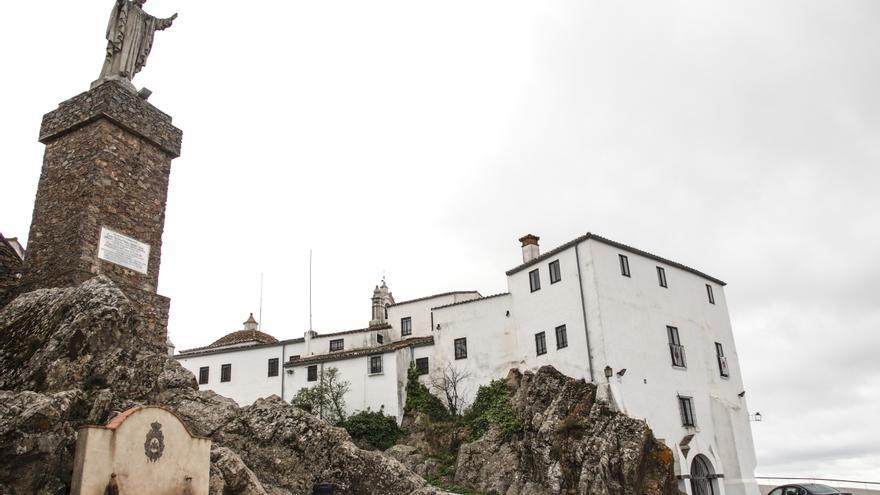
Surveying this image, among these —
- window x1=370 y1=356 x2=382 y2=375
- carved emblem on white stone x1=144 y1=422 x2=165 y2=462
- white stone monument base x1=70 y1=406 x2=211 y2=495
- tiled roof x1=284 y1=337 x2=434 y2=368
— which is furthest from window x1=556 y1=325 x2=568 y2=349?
carved emblem on white stone x1=144 y1=422 x2=165 y2=462

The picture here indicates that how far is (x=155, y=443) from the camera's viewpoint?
1159 centimetres

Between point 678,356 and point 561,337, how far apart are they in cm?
654

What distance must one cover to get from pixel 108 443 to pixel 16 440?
139 centimetres

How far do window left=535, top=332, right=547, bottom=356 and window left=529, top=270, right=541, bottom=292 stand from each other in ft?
8.90

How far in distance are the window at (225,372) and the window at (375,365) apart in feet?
38.4

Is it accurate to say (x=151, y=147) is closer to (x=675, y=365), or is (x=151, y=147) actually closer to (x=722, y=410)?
(x=675, y=365)

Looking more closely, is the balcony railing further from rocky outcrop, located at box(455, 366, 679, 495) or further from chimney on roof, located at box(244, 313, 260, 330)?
chimney on roof, located at box(244, 313, 260, 330)

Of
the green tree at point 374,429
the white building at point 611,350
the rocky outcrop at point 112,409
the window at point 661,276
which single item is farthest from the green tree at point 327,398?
the rocky outcrop at point 112,409

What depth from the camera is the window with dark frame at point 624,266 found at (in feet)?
116

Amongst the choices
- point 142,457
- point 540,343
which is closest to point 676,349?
point 540,343

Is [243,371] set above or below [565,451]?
above

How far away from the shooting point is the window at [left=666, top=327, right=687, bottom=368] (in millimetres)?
35000

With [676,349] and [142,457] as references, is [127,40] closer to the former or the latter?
[142,457]

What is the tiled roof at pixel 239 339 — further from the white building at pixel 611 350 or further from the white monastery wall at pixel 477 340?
the white monastery wall at pixel 477 340
